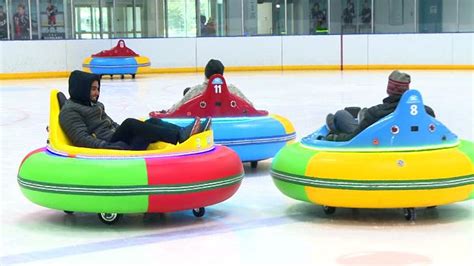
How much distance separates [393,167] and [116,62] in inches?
656

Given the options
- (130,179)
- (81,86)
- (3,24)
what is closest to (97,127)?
(81,86)

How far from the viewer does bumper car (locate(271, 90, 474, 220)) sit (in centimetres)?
519

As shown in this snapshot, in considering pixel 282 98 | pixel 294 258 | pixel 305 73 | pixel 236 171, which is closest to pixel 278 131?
pixel 236 171

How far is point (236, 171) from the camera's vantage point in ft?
18.1

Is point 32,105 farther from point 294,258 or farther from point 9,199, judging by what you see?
point 294,258

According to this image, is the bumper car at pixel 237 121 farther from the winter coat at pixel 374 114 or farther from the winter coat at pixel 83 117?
the winter coat at pixel 374 114

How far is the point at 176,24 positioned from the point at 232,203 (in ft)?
62.7

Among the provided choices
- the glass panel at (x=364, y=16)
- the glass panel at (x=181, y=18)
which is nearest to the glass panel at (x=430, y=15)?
the glass panel at (x=364, y=16)

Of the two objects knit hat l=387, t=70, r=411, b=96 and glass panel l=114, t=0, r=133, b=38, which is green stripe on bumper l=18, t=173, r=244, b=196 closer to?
knit hat l=387, t=70, r=411, b=96

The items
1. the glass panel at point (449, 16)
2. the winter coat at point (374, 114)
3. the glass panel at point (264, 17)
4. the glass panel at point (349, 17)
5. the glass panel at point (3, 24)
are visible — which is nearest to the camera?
the winter coat at point (374, 114)

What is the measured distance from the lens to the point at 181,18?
2497 centimetres

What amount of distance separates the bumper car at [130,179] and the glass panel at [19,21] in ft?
60.2

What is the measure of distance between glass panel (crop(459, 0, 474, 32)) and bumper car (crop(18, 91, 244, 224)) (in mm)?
19290

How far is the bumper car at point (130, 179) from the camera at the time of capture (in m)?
5.13
